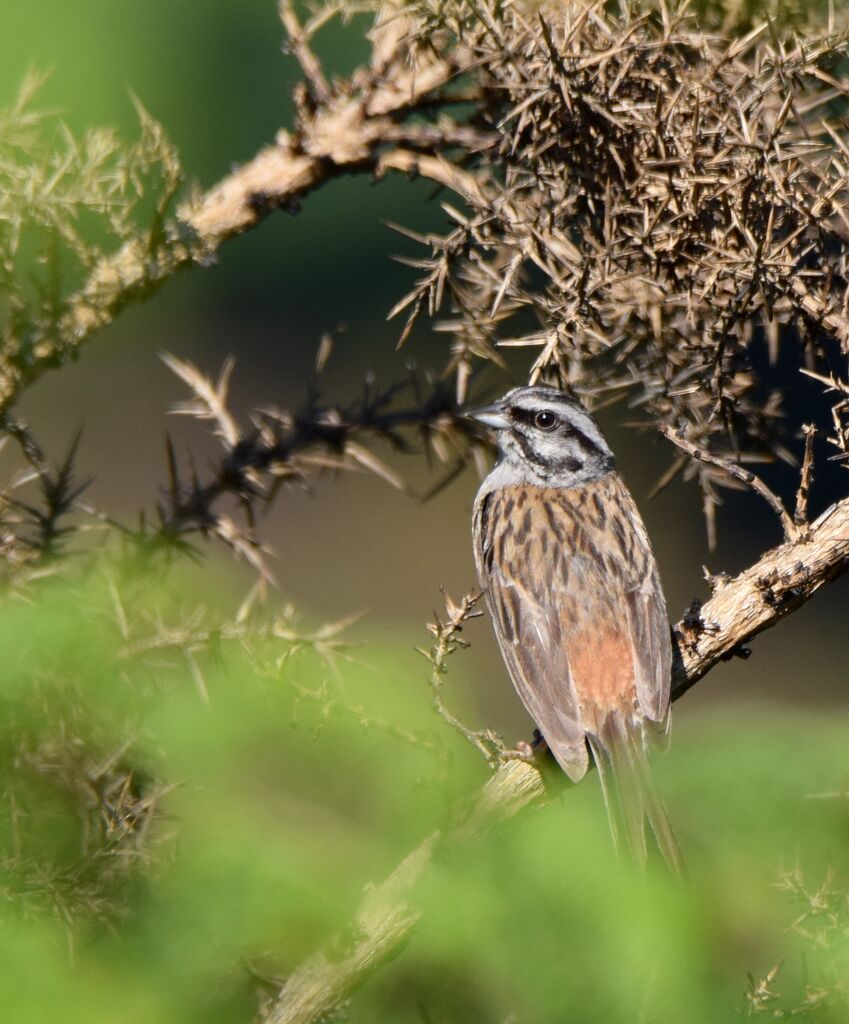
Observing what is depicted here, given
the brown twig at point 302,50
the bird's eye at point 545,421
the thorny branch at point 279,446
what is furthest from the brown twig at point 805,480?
the brown twig at point 302,50

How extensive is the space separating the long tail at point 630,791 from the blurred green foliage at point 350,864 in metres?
0.04

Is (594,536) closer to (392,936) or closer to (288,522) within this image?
(392,936)

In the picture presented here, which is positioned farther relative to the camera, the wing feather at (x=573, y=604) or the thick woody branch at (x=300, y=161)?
the wing feather at (x=573, y=604)

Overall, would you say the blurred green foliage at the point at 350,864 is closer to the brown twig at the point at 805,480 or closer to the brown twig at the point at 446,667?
the brown twig at the point at 446,667

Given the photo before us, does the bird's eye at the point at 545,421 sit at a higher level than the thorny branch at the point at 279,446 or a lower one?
lower

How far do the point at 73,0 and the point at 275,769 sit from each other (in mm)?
1430

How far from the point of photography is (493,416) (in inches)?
142

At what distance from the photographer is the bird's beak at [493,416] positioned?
3.47m

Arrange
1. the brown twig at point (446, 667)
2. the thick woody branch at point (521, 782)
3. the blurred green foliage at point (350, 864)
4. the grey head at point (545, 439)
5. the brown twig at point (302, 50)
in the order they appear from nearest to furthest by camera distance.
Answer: the blurred green foliage at point (350, 864)
the thick woody branch at point (521, 782)
the brown twig at point (446, 667)
the brown twig at point (302, 50)
the grey head at point (545, 439)

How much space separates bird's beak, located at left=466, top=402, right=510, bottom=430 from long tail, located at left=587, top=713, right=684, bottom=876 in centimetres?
89

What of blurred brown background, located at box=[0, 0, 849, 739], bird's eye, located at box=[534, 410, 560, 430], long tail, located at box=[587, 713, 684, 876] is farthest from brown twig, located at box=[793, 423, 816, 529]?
blurred brown background, located at box=[0, 0, 849, 739]

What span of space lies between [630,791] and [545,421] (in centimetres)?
142

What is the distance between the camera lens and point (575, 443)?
414cm

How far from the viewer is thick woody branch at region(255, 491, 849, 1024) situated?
1.61m
